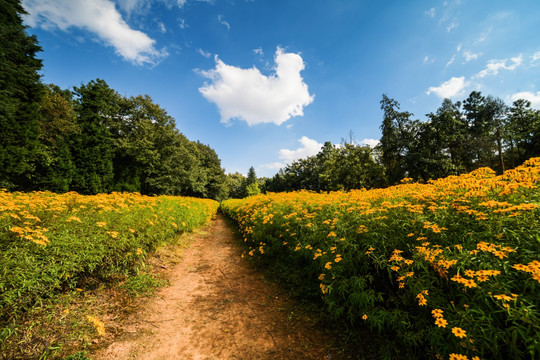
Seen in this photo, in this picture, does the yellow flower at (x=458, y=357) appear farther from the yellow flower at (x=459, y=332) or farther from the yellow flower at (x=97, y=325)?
the yellow flower at (x=97, y=325)

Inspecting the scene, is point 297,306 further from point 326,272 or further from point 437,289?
point 437,289

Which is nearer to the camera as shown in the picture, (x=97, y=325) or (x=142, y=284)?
(x=97, y=325)

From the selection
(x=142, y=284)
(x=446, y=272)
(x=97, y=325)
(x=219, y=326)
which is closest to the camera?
(x=446, y=272)

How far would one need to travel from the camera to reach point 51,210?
3.48 meters

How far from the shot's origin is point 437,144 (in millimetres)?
24297

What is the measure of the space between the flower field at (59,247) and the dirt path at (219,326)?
100 cm

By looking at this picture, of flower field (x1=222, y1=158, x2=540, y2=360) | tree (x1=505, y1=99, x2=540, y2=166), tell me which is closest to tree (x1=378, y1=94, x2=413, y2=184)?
tree (x1=505, y1=99, x2=540, y2=166)

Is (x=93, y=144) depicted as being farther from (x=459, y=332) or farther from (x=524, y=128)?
(x=524, y=128)

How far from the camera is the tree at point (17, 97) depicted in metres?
12.5

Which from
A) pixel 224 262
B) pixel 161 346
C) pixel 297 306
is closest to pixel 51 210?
pixel 161 346

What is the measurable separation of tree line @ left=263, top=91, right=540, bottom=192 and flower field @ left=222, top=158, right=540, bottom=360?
840 inches

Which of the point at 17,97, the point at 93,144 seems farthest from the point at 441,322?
the point at 93,144

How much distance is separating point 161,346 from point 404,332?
2.85m

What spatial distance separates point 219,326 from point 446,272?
2940 mm
